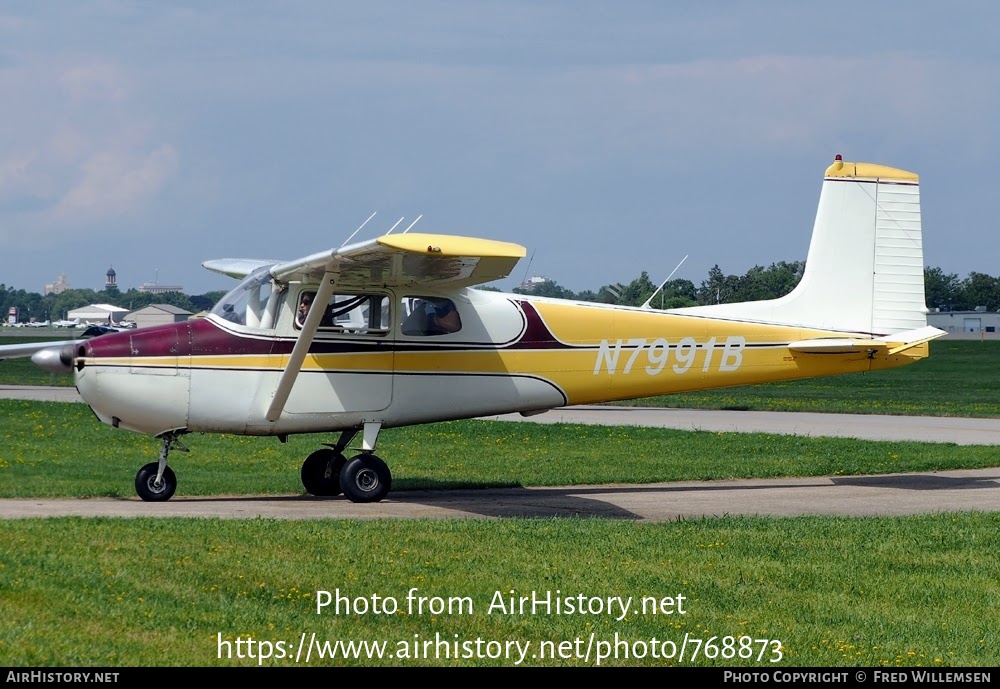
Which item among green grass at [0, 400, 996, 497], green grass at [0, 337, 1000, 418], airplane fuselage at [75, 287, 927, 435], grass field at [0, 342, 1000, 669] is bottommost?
green grass at [0, 337, 1000, 418]

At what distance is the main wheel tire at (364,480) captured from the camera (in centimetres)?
1434

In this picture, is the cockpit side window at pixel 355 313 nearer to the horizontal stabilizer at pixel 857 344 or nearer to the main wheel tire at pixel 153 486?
the main wheel tire at pixel 153 486

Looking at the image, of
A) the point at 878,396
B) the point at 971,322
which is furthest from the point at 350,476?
the point at 971,322

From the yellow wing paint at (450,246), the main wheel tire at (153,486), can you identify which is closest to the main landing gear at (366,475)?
the main wheel tire at (153,486)

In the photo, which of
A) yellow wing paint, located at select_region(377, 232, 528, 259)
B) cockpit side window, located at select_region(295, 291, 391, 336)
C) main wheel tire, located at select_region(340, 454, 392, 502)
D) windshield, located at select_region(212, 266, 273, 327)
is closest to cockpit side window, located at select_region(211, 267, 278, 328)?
windshield, located at select_region(212, 266, 273, 327)

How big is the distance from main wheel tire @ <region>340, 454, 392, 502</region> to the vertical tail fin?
4.87m

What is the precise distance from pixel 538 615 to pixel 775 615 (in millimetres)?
1649

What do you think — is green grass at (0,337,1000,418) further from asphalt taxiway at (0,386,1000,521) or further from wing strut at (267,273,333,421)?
wing strut at (267,273,333,421)

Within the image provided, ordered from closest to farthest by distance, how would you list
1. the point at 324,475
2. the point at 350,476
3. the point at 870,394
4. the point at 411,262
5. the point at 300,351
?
the point at 411,262 < the point at 300,351 < the point at 350,476 < the point at 324,475 < the point at 870,394

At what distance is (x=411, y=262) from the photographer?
1323cm

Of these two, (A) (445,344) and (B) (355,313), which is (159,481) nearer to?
(B) (355,313)

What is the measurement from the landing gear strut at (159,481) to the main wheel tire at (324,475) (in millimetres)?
1806

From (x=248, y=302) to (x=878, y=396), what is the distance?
2606 cm

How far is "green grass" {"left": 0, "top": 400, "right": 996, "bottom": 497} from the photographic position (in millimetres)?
16484
